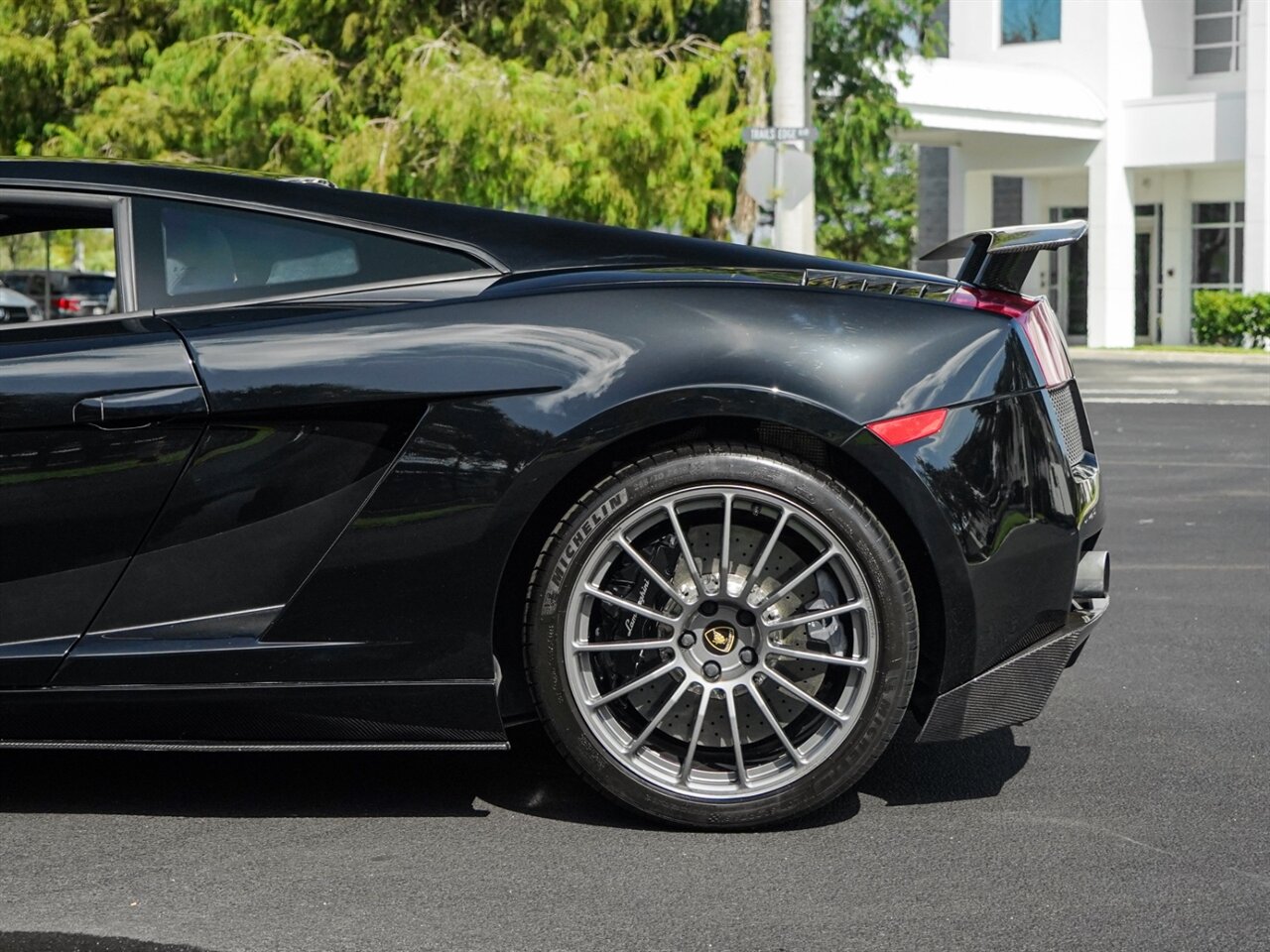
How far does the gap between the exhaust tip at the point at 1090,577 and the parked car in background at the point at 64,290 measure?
213 centimetres

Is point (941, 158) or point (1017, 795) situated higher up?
point (941, 158)

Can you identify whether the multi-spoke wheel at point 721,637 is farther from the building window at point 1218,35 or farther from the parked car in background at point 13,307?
the building window at point 1218,35

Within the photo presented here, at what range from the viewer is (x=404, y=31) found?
19.5 m

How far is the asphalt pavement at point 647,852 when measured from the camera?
3.06 meters

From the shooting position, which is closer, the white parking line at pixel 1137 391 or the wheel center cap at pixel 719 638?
the wheel center cap at pixel 719 638

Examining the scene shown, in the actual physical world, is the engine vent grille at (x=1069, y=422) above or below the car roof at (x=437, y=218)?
below

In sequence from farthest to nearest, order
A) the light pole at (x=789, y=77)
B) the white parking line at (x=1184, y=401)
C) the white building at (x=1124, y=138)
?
1. the white building at (x=1124, y=138)
2. the white parking line at (x=1184, y=401)
3. the light pole at (x=789, y=77)

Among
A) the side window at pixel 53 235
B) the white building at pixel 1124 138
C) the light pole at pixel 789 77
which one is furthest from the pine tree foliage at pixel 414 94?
the white building at pixel 1124 138

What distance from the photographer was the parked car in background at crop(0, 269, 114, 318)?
3.75 m

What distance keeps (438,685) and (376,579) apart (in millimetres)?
246

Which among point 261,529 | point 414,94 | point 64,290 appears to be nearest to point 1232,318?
point 414,94

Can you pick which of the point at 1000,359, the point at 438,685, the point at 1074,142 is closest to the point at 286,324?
the point at 438,685

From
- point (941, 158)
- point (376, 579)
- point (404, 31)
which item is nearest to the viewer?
point (376, 579)

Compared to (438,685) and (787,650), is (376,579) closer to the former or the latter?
(438,685)
